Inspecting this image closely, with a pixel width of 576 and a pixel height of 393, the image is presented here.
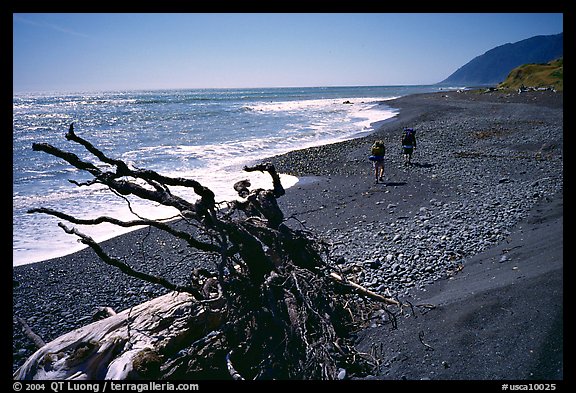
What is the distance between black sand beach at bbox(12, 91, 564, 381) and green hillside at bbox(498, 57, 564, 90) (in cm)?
3793

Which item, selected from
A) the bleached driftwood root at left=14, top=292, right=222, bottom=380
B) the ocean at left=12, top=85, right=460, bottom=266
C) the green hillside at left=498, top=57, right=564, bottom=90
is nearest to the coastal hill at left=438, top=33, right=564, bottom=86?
the green hillside at left=498, top=57, right=564, bottom=90

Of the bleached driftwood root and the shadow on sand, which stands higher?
the shadow on sand

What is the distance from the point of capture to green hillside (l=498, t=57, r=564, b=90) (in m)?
42.7

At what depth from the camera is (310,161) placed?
15492mm

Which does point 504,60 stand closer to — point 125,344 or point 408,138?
point 408,138

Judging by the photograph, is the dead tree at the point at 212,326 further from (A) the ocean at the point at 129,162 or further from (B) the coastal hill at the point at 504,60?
(B) the coastal hill at the point at 504,60

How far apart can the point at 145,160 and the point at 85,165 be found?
1392 centimetres

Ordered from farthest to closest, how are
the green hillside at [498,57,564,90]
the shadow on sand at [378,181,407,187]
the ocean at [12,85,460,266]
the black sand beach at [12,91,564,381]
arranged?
the green hillside at [498,57,564,90] < the shadow on sand at [378,181,407,187] < the ocean at [12,85,460,266] < the black sand beach at [12,91,564,381]

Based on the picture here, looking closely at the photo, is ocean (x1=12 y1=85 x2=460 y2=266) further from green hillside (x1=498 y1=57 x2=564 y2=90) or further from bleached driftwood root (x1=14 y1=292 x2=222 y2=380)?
green hillside (x1=498 y1=57 x2=564 y2=90)

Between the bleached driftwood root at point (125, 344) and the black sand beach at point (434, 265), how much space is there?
158 cm

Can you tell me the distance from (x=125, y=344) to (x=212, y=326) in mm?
871

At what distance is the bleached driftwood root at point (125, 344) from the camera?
3475mm
